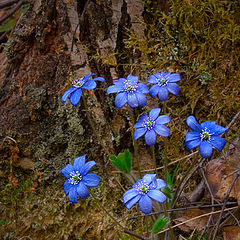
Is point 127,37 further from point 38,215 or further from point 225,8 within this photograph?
point 38,215

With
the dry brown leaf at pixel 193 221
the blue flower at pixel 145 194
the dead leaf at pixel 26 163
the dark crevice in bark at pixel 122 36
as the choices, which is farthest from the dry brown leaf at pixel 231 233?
the dead leaf at pixel 26 163

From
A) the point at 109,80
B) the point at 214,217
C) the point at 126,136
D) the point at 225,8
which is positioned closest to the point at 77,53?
the point at 109,80

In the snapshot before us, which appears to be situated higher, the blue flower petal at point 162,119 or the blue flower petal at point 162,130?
the blue flower petal at point 162,119

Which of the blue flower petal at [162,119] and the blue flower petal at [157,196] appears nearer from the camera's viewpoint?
the blue flower petal at [157,196]

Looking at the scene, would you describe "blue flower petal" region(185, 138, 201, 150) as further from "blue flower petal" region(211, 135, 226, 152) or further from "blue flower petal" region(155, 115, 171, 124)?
"blue flower petal" region(155, 115, 171, 124)

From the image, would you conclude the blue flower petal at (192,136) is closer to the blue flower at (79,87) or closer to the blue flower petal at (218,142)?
the blue flower petal at (218,142)

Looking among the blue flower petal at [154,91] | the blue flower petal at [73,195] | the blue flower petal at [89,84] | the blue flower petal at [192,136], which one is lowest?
the blue flower petal at [73,195]

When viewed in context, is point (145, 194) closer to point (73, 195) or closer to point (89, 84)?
point (73, 195)
